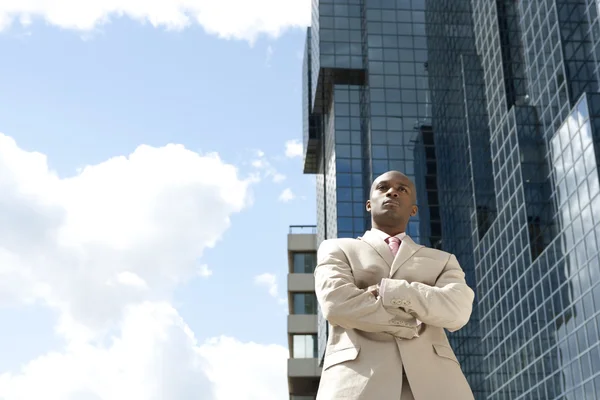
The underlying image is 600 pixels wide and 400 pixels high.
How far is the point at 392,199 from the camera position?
657cm

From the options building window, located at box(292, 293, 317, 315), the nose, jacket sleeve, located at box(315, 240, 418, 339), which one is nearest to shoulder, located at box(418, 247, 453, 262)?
the nose

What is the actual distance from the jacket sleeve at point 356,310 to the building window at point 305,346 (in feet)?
209

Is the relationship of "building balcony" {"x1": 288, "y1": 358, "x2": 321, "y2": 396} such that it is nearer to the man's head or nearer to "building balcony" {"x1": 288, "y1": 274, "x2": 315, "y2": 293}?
"building balcony" {"x1": 288, "y1": 274, "x2": 315, "y2": 293}

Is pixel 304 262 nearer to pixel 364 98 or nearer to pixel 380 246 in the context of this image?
pixel 364 98

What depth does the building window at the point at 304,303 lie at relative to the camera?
70.1 m

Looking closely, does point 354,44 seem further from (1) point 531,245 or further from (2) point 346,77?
(1) point 531,245

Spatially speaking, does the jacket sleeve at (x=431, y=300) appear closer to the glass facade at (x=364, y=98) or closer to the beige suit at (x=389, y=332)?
the beige suit at (x=389, y=332)

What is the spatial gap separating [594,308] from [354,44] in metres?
41.1

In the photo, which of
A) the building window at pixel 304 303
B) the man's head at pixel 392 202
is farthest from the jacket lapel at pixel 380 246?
the building window at pixel 304 303

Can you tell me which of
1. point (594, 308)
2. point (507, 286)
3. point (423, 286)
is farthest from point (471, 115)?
point (423, 286)

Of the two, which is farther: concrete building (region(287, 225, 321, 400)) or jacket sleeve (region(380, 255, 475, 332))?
concrete building (region(287, 225, 321, 400))

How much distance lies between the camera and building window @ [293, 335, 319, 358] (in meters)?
69.4

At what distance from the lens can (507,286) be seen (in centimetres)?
5094

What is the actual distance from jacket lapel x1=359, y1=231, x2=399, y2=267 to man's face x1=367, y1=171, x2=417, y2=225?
14 cm
